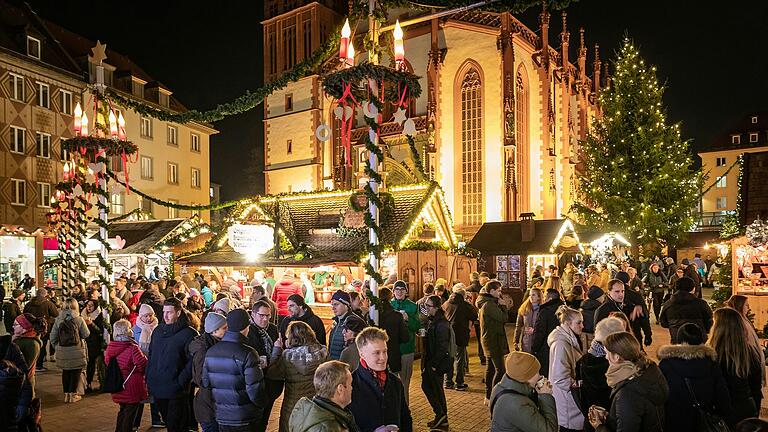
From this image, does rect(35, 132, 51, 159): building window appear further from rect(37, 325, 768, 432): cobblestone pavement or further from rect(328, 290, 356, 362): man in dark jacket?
rect(328, 290, 356, 362): man in dark jacket

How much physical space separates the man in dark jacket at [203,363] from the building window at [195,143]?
3748 cm

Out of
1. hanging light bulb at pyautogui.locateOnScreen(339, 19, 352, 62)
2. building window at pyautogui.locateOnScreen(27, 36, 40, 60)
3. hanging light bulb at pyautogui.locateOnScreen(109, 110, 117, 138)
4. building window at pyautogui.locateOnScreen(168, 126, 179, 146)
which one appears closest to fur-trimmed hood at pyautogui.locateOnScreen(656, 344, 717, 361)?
hanging light bulb at pyautogui.locateOnScreen(339, 19, 352, 62)

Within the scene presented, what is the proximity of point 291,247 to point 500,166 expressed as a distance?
16.0 metres

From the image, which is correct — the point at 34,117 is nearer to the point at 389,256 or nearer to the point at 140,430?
the point at 389,256

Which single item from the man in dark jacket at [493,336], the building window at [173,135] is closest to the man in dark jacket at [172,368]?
the man in dark jacket at [493,336]

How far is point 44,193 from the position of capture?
29.7 metres

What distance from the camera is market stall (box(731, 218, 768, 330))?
1352 cm

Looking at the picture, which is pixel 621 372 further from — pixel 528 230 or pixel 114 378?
pixel 528 230

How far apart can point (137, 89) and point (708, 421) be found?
127 feet

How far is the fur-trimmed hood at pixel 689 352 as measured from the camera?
15.1ft

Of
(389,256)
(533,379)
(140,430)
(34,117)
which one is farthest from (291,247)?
(34,117)

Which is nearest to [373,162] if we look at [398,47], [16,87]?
[398,47]

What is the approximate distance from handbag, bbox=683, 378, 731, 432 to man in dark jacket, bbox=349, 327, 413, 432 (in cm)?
227

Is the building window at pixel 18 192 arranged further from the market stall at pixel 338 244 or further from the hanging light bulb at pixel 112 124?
the hanging light bulb at pixel 112 124
